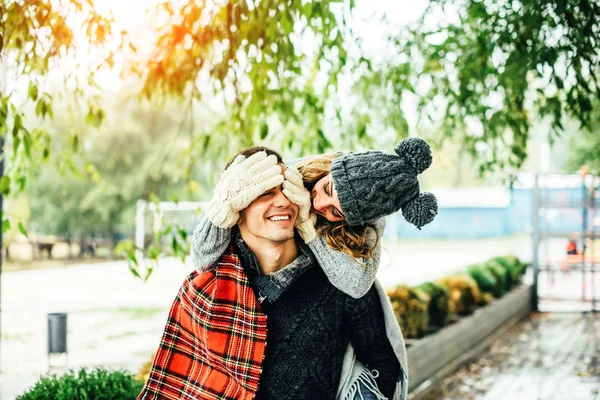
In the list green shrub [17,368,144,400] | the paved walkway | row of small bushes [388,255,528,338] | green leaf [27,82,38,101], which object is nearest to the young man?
the paved walkway

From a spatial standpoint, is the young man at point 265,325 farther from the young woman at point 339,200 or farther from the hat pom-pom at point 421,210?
the hat pom-pom at point 421,210

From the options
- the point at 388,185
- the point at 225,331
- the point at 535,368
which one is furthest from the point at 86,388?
the point at 535,368

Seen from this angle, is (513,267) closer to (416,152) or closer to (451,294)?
(451,294)

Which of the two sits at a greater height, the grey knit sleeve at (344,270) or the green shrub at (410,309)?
the grey knit sleeve at (344,270)

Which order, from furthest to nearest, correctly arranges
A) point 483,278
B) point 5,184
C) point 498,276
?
1. point 498,276
2. point 483,278
3. point 5,184

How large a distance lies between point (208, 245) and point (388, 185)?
2.08 feet

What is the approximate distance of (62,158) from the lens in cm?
579

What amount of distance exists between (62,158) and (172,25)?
1479 millimetres

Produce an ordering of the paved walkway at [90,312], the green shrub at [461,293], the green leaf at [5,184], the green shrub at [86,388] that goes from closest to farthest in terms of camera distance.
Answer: the green shrub at [86,388] < the green leaf at [5,184] < the paved walkway at [90,312] < the green shrub at [461,293]

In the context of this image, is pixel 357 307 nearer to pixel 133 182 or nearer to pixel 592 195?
pixel 592 195

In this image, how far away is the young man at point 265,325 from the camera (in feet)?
8.75

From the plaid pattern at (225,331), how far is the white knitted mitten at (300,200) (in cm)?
25

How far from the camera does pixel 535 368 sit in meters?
8.66

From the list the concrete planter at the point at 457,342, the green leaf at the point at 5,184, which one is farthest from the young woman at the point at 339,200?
the concrete planter at the point at 457,342
